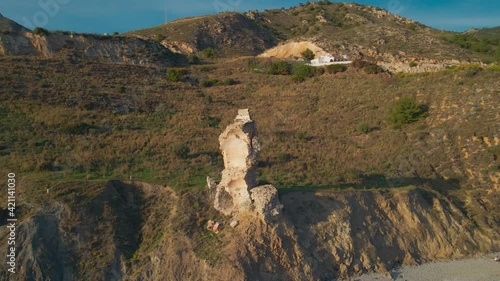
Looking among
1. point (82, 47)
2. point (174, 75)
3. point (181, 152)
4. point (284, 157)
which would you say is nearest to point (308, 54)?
point (174, 75)

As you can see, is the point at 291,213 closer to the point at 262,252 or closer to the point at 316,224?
the point at 316,224

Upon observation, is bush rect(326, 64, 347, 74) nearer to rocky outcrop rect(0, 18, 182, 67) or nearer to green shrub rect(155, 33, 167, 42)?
rocky outcrop rect(0, 18, 182, 67)

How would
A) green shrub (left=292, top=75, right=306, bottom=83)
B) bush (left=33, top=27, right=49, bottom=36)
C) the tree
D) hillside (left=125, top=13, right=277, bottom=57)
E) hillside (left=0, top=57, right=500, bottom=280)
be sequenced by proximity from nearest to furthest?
hillside (left=0, top=57, right=500, bottom=280), green shrub (left=292, top=75, right=306, bottom=83), bush (left=33, top=27, right=49, bottom=36), the tree, hillside (left=125, top=13, right=277, bottom=57)

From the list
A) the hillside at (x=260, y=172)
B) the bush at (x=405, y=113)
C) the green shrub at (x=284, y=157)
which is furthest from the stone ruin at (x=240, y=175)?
the bush at (x=405, y=113)

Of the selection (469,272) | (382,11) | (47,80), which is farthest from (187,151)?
(382,11)

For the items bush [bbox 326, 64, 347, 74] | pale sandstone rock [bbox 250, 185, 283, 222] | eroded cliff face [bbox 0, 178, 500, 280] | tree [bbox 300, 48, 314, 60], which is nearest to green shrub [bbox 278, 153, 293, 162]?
eroded cliff face [bbox 0, 178, 500, 280]

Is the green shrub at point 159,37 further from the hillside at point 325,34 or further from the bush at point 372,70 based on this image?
the bush at point 372,70
